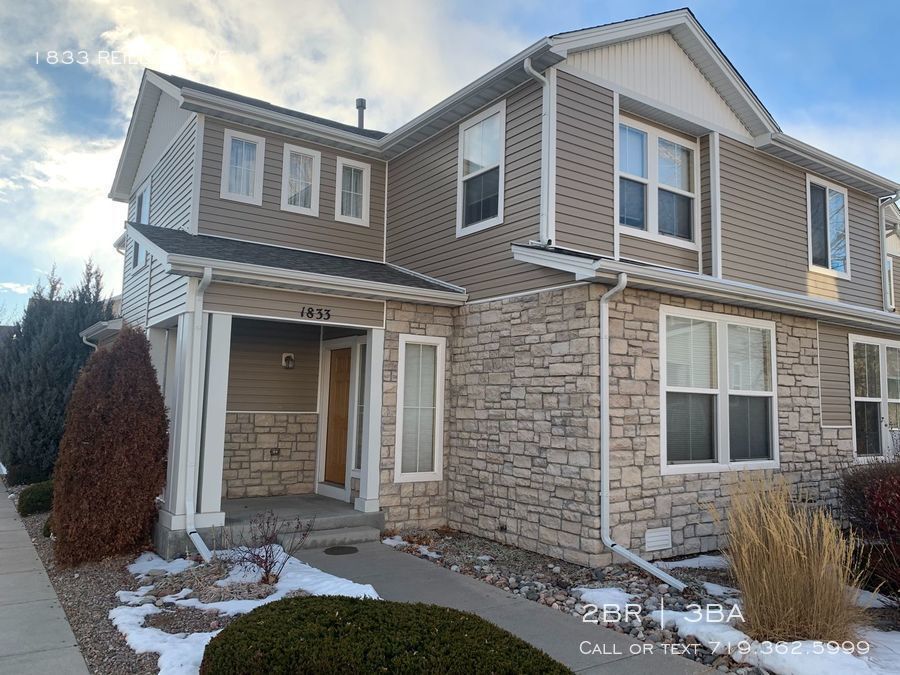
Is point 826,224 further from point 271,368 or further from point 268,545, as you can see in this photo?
point 268,545

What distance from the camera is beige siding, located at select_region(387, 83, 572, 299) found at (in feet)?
24.0

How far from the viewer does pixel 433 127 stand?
350 inches

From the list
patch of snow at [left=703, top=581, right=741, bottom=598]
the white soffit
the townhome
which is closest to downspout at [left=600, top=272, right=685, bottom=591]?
the townhome

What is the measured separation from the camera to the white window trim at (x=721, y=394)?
6.82 metres

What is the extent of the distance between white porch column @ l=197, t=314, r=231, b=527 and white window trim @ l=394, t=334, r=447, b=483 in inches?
83.5

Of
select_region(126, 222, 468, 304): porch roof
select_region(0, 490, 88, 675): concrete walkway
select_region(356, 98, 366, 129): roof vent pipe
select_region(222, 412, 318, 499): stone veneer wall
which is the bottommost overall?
→ select_region(0, 490, 88, 675): concrete walkway

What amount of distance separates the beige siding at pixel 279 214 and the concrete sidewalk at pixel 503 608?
15.0ft

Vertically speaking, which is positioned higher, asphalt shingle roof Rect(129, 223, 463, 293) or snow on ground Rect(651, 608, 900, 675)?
asphalt shingle roof Rect(129, 223, 463, 293)

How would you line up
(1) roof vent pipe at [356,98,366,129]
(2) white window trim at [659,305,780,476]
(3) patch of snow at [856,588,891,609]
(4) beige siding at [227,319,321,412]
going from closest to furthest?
(3) patch of snow at [856,588,891,609] < (2) white window trim at [659,305,780,476] < (4) beige siding at [227,319,321,412] < (1) roof vent pipe at [356,98,366,129]

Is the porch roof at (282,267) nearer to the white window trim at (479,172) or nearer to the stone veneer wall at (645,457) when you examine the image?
the white window trim at (479,172)

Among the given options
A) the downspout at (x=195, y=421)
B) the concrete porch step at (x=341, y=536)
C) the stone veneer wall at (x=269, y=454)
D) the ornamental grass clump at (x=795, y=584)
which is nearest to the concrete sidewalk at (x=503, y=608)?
the concrete porch step at (x=341, y=536)

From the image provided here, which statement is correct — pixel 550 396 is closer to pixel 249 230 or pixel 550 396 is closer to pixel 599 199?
pixel 599 199

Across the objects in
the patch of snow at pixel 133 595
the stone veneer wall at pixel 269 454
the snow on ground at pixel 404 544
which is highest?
the stone veneer wall at pixel 269 454

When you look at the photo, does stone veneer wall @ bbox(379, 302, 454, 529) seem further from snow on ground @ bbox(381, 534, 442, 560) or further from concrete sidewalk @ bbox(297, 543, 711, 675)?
concrete sidewalk @ bbox(297, 543, 711, 675)
